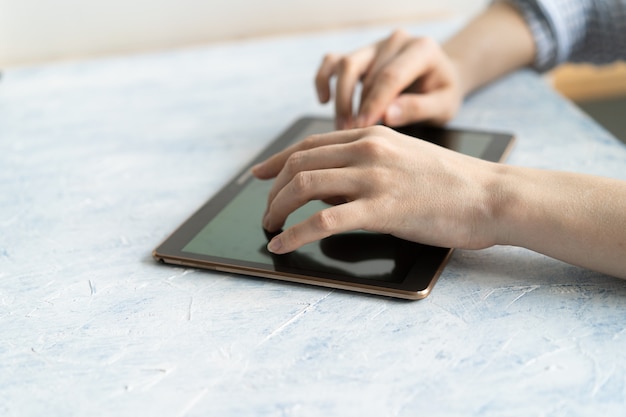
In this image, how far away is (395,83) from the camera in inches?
35.7

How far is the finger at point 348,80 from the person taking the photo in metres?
0.91

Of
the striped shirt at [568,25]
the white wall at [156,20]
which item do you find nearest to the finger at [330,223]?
the striped shirt at [568,25]

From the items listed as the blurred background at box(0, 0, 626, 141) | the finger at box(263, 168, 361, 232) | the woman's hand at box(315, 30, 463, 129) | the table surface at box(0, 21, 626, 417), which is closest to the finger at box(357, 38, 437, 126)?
the woman's hand at box(315, 30, 463, 129)

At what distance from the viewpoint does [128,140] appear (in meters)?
0.99

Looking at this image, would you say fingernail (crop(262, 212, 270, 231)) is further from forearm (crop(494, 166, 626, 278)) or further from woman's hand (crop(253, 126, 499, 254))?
forearm (crop(494, 166, 626, 278))

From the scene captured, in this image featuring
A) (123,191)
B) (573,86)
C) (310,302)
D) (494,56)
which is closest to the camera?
(310,302)

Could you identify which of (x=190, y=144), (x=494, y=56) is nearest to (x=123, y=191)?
(x=190, y=144)

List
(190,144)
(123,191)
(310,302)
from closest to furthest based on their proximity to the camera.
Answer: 1. (310,302)
2. (123,191)
3. (190,144)

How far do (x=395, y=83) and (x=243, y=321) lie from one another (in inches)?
16.9

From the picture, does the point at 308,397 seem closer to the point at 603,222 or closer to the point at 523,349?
the point at 523,349

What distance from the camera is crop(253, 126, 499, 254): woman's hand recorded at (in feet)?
2.07

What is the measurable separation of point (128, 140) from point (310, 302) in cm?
48

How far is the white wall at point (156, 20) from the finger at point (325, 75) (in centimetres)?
50

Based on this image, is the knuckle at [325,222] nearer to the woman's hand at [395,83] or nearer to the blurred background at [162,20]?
the woman's hand at [395,83]
